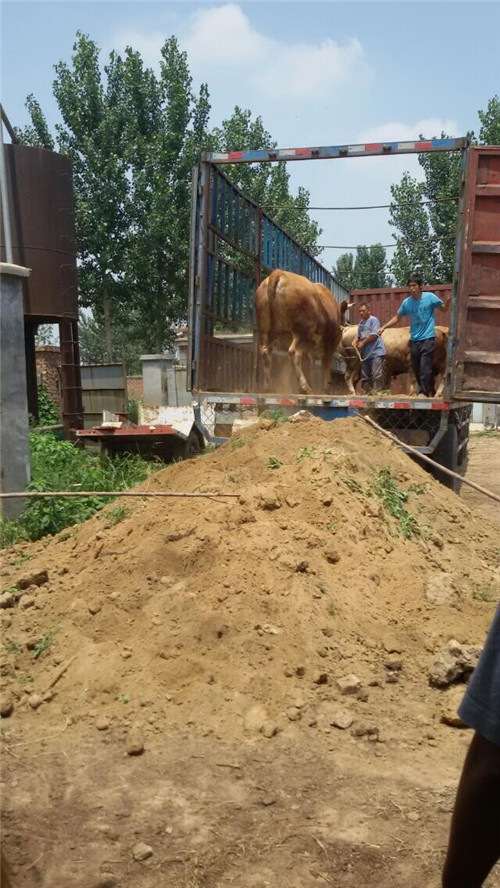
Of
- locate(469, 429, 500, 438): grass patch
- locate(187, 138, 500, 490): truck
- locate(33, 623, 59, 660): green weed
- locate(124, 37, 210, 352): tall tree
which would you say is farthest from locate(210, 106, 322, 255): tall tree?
locate(33, 623, 59, 660): green weed

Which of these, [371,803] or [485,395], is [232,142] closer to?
[485,395]

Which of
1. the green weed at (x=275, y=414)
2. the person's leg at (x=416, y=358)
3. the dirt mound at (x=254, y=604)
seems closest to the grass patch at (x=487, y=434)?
the person's leg at (x=416, y=358)

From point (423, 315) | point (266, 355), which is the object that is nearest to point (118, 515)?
point (266, 355)

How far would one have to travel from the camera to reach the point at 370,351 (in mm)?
11719

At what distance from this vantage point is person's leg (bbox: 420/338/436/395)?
9.66 metres

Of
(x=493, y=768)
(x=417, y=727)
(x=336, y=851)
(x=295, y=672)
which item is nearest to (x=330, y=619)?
(x=295, y=672)

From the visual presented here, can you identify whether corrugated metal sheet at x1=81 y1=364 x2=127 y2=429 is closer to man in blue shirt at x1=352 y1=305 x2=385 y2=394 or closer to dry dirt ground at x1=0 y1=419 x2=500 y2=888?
man in blue shirt at x1=352 y1=305 x2=385 y2=394

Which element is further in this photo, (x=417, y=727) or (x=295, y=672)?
(x=295, y=672)

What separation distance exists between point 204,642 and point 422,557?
1.92 metres

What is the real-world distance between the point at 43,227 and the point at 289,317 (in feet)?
17.1

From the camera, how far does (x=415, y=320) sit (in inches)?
386

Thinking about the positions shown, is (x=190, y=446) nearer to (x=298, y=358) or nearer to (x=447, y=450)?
(x=298, y=358)

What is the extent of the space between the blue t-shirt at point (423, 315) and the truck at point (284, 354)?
129cm

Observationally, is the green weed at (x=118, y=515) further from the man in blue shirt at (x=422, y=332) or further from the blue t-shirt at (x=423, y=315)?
the blue t-shirt at (x=423, y=315)
